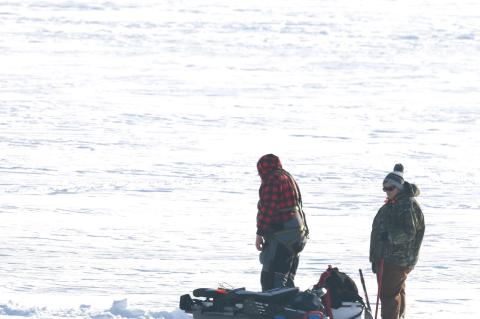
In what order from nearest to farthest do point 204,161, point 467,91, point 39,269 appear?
point 39,269, point 204,161, point 467,91

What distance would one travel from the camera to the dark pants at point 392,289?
6.43 metres

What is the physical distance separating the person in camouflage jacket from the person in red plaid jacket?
461mm

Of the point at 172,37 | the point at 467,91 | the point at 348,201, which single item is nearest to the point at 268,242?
the point at 348,201

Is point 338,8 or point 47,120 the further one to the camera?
point 338,8

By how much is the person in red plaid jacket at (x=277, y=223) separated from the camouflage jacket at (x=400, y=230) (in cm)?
46

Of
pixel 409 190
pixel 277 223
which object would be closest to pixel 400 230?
pixel 409 190

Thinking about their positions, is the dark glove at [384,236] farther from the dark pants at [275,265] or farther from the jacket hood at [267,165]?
the jacket hood at [267,165]

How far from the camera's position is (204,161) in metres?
14.8

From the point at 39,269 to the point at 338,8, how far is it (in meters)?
27.7

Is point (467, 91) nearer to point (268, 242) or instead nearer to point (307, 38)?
point (307, 38)

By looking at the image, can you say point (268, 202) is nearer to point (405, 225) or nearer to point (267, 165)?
point (267, 165)

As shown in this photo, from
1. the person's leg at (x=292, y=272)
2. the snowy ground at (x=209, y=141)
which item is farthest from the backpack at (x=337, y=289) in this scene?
the snowy ground at (x=209, y=141)

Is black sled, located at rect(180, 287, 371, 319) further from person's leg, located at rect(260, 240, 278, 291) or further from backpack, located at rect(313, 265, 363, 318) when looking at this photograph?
person's leg, located at rect(260, 240, 278, 291)

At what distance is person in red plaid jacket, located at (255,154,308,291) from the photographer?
6434mm
